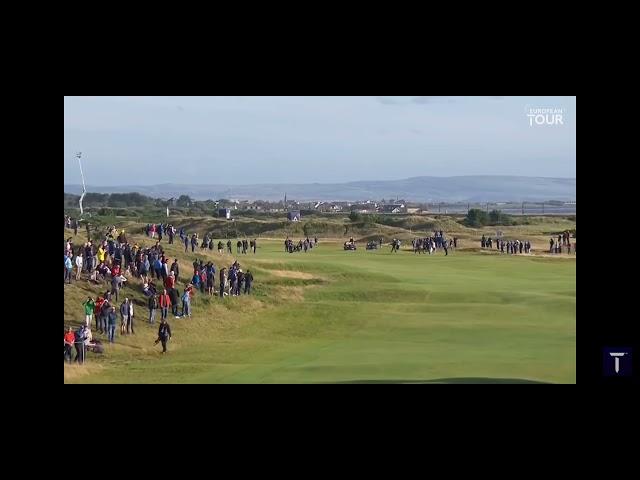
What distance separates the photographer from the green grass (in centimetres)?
1253

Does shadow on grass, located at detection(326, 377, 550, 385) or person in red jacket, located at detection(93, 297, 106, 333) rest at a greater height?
person in red jacket, located at detection(93, 297, 106, 333)

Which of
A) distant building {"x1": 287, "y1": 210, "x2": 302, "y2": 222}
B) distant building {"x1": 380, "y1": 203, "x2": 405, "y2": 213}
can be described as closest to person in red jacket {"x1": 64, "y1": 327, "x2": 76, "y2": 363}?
distant building {"x1": 287, "y1": 210, "x2": 302, "y2": 222}

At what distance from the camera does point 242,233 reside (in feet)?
44.2

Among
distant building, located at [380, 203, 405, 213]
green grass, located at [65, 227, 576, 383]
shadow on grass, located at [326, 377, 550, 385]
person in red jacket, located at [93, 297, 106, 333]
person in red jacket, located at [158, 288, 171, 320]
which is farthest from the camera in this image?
distant building, located at [380, 203, 405, 213]

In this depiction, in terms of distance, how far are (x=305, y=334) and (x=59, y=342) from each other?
3.05 metres

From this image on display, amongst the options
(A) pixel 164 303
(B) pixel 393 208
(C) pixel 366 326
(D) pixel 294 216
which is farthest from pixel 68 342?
(B) pixel 393 208

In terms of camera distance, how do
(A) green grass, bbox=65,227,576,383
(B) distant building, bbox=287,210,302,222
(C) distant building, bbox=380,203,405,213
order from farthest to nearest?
(B) distant building, bbox=287,210,302,222 → (C) distant building, bbox=380,203,405,213 → (A) green grass, bbox=65,227,576,383

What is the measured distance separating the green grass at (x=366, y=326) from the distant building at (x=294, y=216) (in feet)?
1.31

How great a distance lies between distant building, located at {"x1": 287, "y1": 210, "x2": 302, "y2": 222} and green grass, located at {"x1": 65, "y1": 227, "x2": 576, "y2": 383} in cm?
40

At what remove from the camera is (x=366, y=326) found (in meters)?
13.0

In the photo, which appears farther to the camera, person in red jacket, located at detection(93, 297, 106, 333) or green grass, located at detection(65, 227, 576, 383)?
person in red jacket, located at detection(93, 297, 106, 333)

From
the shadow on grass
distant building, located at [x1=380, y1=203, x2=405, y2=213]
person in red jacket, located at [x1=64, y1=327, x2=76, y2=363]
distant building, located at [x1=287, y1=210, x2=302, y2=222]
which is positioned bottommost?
the shadow on grass

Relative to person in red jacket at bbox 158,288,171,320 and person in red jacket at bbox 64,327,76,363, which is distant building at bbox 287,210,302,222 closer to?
person in red jacket at bbox 158,288,171,320
